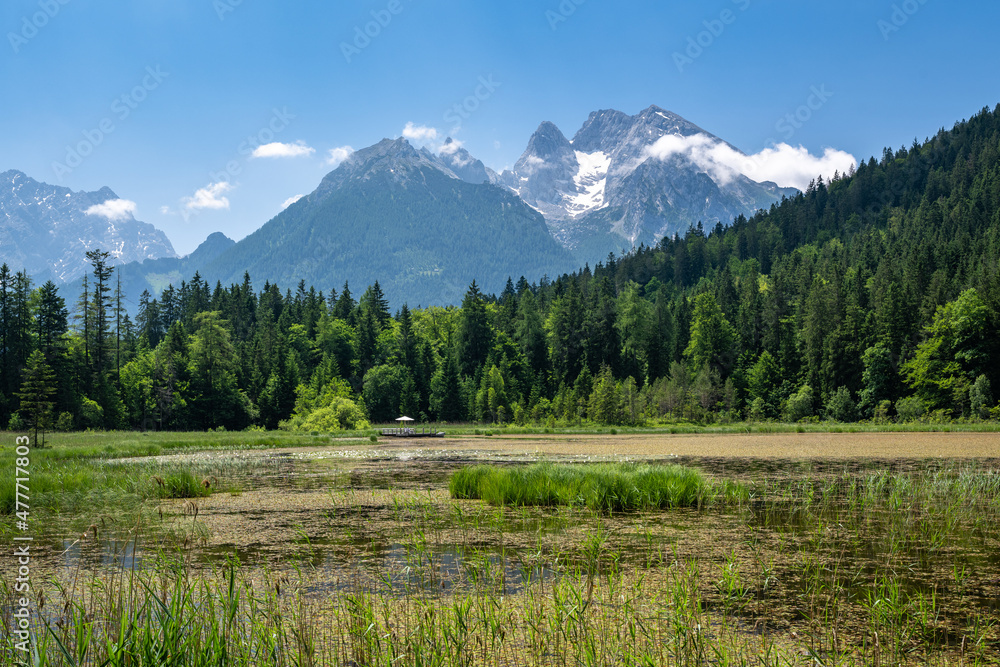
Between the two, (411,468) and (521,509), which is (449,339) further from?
(521,509)

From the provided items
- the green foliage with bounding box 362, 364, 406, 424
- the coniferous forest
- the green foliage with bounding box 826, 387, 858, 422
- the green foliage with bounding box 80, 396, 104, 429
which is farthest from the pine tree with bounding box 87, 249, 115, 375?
the green foliage with bounding box 826, 387, 858, 422

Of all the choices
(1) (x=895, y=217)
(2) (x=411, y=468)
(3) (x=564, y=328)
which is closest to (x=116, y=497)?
(2) (x=411, y=468)

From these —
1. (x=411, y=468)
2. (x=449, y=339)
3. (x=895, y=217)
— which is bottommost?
(x=411, y=468)

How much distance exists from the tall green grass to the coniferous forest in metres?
36.3

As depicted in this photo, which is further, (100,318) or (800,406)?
(100,318)

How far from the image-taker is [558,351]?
14062 cm

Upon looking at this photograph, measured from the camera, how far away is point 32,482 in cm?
2109

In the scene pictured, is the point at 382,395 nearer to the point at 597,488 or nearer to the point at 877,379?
the point at 877,379

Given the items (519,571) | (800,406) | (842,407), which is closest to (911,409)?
(842,407)

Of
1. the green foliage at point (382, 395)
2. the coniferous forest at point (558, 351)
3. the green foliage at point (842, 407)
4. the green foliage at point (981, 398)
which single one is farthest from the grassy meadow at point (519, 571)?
the green foliage at point (382, 395)

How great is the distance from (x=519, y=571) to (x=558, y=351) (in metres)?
130

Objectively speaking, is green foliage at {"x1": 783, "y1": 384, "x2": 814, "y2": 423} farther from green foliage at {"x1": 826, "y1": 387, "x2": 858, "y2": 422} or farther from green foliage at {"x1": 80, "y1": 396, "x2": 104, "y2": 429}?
green foliage at {"x1": 80, "y1": 396, "x2": 104, "y2": 429}

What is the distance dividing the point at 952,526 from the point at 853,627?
7407 millimetres

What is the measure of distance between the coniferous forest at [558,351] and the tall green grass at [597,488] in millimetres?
36338
